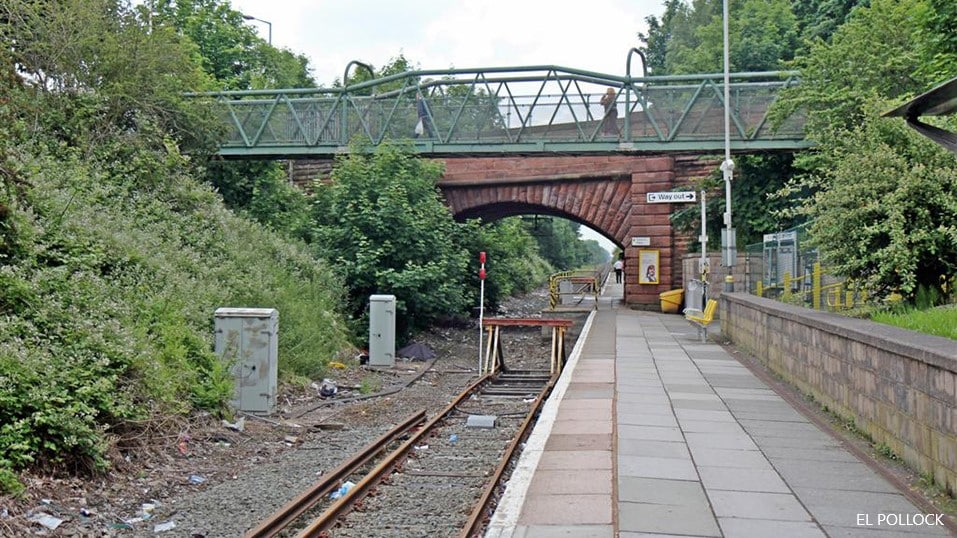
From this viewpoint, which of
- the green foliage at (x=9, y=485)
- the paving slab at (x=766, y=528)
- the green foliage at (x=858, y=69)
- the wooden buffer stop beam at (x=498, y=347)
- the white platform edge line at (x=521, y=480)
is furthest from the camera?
the green foliage at (x=858, y=69)

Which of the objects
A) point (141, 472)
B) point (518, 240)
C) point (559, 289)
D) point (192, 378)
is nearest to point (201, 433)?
point (192, 378)

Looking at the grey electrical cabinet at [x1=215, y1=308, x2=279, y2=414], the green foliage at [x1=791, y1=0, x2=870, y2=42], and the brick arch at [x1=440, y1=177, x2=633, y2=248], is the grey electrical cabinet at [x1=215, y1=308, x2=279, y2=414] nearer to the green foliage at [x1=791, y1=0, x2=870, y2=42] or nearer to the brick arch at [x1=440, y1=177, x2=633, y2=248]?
the brick arch at [x1=440, y1=177, x2=633, y2=248]

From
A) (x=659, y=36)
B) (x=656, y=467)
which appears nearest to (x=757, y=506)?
(x=656, y=467)

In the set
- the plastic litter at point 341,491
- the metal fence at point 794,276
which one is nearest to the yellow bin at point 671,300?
the metal fence at point 794,276

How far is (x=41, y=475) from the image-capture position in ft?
26.8

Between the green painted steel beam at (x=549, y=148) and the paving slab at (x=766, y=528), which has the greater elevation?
the green painted steel beam at (x=549, y=148)

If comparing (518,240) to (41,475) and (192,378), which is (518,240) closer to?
(192,378)

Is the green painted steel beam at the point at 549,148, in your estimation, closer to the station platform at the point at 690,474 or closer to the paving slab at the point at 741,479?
the station platform at the point at 690,474

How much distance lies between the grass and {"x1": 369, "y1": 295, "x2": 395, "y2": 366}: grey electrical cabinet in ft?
38.3

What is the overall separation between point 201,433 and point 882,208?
900 centimetres

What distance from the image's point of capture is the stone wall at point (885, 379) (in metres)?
6.73

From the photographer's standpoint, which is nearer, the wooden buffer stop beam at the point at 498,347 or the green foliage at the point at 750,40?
the wooden buffer stop beam at the point at 498,347

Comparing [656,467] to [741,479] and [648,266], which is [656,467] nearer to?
[741,479]

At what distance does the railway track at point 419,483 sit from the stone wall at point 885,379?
3.52 meters
